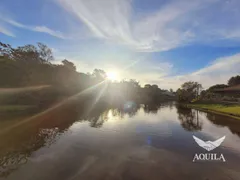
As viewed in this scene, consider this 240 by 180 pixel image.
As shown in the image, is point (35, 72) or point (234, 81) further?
point (234, 81)

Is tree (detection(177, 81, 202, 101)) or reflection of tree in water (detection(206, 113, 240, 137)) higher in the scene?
tree (detection(177, 81, 202, 101))

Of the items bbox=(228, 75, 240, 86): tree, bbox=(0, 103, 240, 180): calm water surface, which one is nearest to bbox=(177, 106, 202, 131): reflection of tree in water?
bbox=(0, 103, 240, 180): calm water surface

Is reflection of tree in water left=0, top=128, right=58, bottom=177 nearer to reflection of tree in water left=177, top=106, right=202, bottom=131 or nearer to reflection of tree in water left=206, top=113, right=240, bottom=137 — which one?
reflection of tree in water left=177, top=106, right=202, bottom=131

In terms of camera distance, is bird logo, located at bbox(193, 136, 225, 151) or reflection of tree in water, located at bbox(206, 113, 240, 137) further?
reflection of tree in water, located at bbox(206, 113, 240, 137)

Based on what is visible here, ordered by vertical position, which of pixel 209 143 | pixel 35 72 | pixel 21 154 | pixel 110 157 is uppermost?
pixel 35 72

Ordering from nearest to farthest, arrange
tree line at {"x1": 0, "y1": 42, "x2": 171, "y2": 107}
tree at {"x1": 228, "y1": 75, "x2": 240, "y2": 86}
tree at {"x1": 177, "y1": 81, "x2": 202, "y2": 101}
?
1. tree line at {"x1": 0, "y1": 42, "x2": 171, "y2": 107}
2. tree at {"x1": 177, "y1": 81, "x2": 202, "y2": 101}
3. tree at {"x1": 228, "y1": 75, "x2": 240, "y2": 86}

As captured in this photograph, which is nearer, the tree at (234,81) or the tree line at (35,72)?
the tree line at (35,72)

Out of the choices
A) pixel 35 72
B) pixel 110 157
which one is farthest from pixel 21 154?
pixel 35 72

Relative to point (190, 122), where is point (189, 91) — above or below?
above

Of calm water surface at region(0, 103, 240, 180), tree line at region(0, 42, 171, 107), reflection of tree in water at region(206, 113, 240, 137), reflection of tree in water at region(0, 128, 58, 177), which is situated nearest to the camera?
calm water surface at region(0, 103, 240, 180)

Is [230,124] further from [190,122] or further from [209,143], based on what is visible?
[209,143]

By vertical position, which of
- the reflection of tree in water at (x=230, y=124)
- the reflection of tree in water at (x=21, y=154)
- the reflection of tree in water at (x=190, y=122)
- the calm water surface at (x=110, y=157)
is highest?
the reflection of tree in water at (x=230, y=124)

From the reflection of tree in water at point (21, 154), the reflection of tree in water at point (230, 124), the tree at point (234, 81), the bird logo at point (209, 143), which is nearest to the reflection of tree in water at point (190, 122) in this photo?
the reflection of tree in water at point (230, 124)

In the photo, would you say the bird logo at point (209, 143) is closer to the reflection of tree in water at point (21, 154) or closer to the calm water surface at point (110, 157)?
the calm water surface at point (110, 157)
